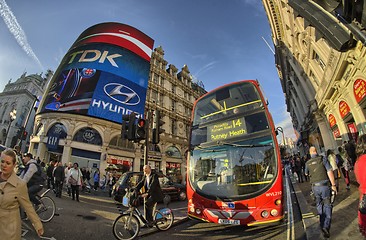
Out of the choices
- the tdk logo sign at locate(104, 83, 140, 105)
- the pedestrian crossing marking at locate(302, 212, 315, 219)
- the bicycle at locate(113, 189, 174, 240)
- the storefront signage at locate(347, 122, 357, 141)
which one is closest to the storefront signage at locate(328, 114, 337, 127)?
the storefront signage at locate(347, 122, 357, 141)

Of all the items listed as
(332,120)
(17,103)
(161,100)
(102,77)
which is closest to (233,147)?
(332,120)

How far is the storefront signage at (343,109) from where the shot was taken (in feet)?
38.0

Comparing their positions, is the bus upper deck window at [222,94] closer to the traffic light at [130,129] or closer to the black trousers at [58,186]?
the traffic light at [130,129]

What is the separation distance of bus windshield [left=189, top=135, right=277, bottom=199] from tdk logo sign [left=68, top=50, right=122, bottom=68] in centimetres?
2159

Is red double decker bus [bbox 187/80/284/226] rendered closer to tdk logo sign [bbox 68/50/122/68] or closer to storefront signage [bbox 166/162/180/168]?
storefront signage [bbox 166/162/180/168]

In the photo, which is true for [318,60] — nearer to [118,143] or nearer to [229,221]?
[229,221]

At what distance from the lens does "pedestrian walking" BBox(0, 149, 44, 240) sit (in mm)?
1894

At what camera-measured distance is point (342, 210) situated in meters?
4.97

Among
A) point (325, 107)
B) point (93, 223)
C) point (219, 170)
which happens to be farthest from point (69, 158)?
point (325, 107)

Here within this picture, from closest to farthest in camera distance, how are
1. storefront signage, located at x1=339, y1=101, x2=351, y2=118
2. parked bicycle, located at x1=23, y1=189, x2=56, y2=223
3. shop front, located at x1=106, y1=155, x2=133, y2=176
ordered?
1. parked bicycle, located at x1=23, y1=189, x2=56, y2=223
2. storefront signage, located at x1=339, y1=101, x2=351, y2=118
3. shop front, located at x1=106, y1=155, x2=133, y2=176

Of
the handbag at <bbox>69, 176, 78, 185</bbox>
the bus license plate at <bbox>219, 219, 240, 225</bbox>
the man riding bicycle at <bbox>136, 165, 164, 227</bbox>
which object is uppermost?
the handbag at <bbox>69, 176, 78, 185</bbox>

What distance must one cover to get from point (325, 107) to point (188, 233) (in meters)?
16.6

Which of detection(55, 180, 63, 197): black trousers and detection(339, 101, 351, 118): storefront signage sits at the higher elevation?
detection(339, 101, 351, 118): storefront signage

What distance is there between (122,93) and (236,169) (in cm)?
1989
